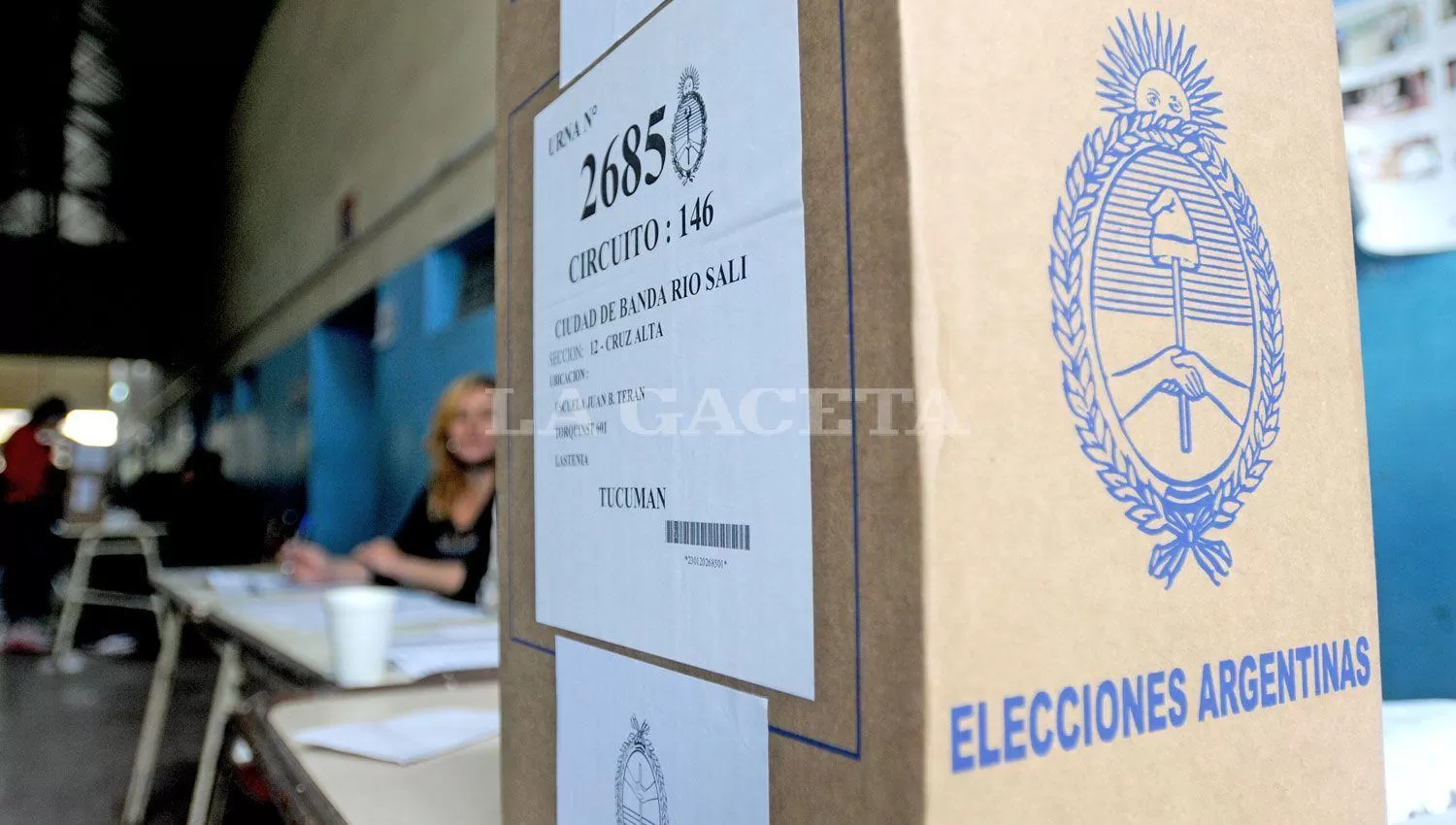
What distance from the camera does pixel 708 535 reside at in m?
0.30

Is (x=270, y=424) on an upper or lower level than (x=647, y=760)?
upper

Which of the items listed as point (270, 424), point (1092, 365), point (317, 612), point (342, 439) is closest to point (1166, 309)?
point (1092, 365)

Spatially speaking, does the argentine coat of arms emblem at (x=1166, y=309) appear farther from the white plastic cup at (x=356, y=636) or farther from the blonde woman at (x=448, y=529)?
the blonde woman at (x=448, y=529)

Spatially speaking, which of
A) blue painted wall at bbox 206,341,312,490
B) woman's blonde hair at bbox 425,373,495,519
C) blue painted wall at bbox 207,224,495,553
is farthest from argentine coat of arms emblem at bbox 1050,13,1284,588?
blue painted wall at bbox 206,341,312,490

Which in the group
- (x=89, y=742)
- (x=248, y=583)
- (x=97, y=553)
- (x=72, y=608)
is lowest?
(x=89, y=742)

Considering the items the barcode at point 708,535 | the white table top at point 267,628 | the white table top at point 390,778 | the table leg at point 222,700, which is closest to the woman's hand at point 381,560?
the white table top at point 267,628

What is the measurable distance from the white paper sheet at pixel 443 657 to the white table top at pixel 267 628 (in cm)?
2

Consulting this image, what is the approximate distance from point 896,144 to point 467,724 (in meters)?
0.76

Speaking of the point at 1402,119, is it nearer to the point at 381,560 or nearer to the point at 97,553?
the point at 381,560

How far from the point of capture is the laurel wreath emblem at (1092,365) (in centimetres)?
25

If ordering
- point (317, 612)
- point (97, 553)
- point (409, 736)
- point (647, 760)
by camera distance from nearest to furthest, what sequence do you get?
point (647, 760), point (409, 736), point (317, 612), point (97, 553)

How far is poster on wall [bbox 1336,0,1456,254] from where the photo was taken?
2.50 feet

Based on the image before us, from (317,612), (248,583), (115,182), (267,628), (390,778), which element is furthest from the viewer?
(115,182)

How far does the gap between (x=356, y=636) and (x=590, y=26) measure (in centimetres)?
96
